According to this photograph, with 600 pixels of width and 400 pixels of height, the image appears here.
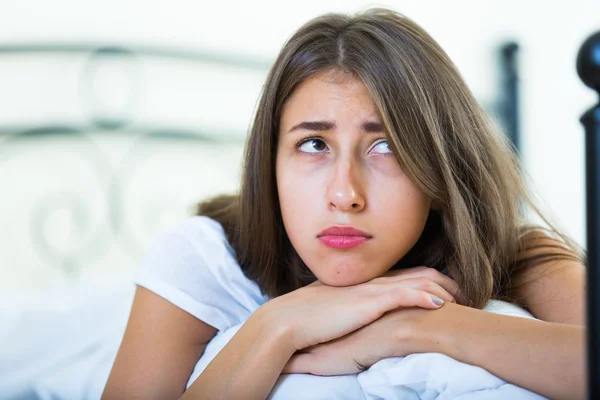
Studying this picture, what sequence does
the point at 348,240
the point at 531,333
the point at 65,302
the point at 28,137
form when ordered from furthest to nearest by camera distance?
1. the point at 28,137
2. the point at 65,302
3. the point at 348,240
4. the point at 531,333

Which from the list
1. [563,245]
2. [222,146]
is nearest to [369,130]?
[563,245]

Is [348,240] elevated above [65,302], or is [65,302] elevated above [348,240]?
[348,240]

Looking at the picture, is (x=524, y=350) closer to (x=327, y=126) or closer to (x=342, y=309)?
(x=342, y=309)

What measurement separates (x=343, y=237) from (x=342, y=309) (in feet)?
0.35

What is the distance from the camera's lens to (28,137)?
2.10 metres

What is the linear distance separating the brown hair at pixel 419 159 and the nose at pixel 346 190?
0.27ft

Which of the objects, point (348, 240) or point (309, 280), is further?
point (309, 280)

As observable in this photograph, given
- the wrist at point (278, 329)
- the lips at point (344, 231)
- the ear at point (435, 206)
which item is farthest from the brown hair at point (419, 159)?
the wrist at point (278, 329)

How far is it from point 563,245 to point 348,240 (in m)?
Answer: 0.48

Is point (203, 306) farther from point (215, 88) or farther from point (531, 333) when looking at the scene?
point (215, 88)

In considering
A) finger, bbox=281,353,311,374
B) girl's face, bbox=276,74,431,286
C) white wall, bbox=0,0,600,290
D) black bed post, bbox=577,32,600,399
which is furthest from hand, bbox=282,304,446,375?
white wall, bbox=0,0,600,290

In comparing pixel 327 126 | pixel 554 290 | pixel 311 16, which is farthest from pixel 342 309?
pixel 311 16

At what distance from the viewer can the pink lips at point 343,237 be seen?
3.01 ft

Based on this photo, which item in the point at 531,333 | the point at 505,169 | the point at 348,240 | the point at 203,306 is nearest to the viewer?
the point at 531,333
